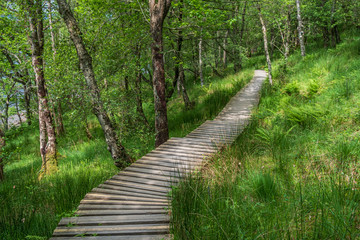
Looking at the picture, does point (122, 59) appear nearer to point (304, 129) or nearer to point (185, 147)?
point (185, 147)

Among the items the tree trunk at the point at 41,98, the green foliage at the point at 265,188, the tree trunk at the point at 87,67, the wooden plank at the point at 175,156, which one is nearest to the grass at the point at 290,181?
the green foliage at the point at 265,188

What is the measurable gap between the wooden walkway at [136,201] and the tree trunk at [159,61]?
2.31 ft

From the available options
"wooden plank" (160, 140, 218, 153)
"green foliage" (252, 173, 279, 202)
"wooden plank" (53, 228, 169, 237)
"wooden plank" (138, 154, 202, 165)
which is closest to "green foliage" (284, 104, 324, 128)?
"wooden plank" (160, 140, 218, 153)

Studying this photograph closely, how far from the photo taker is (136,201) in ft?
11.8

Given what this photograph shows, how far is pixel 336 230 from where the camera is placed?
2021 mm

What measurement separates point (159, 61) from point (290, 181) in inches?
184

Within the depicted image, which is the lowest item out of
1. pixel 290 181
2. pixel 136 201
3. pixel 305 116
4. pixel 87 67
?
pixel 136 201

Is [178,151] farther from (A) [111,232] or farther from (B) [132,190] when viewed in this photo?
(A) [111,232]

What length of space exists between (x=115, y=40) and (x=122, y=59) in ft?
2.20

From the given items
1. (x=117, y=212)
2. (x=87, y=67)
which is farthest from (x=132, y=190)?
(x=87, y=67)

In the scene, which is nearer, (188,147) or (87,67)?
(87,67)

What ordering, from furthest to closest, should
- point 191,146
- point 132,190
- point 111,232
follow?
1. point 191,146
2. point 132,190
3. point 111,232

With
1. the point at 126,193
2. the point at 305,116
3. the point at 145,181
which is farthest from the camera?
the point at 305,116

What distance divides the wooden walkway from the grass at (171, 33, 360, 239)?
447mm
